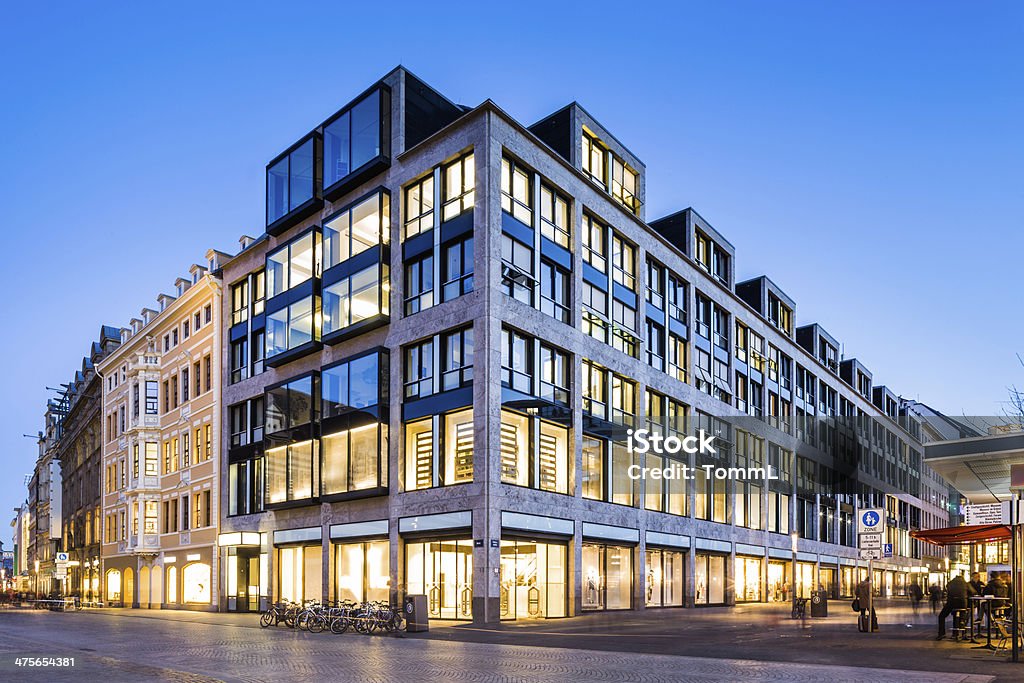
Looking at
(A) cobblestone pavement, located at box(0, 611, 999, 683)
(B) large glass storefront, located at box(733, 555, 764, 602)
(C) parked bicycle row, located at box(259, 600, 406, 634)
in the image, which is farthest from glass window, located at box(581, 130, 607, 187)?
(B) large glass storefront, located at box(733, 555, 764, 602)

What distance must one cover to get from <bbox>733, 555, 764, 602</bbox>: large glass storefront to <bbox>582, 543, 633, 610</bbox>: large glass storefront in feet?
47.0

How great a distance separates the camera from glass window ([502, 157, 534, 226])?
36469mm

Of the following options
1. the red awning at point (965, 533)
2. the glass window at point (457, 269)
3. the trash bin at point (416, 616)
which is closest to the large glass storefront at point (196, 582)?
the glass window at point (457, 269)

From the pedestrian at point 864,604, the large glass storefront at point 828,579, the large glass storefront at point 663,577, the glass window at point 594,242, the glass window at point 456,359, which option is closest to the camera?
the pedestrian at point 864,604

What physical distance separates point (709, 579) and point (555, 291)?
68.0 ft

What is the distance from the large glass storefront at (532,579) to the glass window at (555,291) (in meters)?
8.71

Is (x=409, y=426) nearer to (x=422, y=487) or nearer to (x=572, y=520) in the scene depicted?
(x=422, y=487)

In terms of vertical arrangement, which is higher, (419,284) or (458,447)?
(419,284)

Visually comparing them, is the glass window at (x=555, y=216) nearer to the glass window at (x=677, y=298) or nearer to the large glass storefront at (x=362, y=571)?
the glass window at (x=677, y=298)

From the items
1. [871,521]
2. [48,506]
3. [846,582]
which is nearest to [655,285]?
[871,521]

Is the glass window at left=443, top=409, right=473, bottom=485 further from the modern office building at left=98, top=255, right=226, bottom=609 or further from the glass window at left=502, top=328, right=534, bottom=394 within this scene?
the modern office building at left=98, top=255, right=226, bottom=609

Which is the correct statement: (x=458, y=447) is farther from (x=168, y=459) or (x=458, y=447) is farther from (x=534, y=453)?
(x=168, y=459)

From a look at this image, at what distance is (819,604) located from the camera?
129ft

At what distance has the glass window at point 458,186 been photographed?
3631 centimetres
